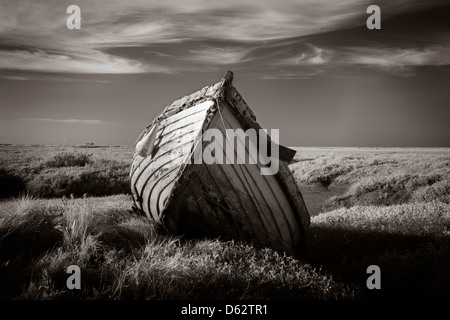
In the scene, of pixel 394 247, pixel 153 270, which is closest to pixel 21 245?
pixel 153 270

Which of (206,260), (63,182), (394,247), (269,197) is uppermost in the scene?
(269,197)

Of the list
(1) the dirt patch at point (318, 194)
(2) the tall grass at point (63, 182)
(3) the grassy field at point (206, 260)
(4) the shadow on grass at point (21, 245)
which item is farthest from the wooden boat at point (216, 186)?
(2) the tall grass at point (63, 182)

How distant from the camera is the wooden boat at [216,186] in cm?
473

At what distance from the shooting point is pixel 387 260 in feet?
17.0

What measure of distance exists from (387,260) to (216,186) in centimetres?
279

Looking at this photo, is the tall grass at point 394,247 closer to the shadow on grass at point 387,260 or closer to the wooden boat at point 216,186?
the shadow on grass at point 387,260

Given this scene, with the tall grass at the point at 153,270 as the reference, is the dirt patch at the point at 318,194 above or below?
below

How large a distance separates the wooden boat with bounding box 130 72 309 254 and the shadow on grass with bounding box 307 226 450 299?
33.1 inches

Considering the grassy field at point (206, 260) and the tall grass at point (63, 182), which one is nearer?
the grassy field at point (206, 260)

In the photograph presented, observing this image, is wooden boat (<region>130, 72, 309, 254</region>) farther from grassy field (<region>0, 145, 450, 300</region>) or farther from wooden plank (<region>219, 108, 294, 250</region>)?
grassy field (<region>0, 145, 450, 300</region>)

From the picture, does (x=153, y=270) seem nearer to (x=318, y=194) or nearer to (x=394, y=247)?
(x=394, y=247)

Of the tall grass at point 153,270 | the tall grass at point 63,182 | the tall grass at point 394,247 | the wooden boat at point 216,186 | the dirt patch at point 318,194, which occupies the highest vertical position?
the wooden boat at point 216,186

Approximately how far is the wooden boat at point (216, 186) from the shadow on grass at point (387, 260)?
842 millimetres
